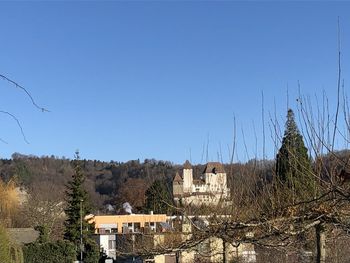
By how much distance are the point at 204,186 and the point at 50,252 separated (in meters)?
24.3

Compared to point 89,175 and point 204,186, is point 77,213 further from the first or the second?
point 89,175

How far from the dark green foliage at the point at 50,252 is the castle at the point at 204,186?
68.8ft

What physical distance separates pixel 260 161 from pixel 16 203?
50398 millimetres

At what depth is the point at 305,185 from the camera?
9.00 meters

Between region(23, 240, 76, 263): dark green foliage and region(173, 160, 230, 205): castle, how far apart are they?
21.0 meters

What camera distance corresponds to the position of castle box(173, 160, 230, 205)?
13289mm

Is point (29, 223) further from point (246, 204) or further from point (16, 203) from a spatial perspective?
point (246, 204)

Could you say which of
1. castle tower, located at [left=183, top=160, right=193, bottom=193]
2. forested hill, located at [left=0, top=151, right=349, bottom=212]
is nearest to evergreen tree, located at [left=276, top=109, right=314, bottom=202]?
castle tower, located at [left=183, top=160, right=193, bottom=193]

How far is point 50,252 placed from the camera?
3712 centimetres

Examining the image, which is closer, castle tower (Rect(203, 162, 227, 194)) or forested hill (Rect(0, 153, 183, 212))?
castle tower (Rect(203, 162, 227, 194))

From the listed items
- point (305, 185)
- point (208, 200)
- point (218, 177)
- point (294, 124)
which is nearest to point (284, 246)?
point (305, 185)

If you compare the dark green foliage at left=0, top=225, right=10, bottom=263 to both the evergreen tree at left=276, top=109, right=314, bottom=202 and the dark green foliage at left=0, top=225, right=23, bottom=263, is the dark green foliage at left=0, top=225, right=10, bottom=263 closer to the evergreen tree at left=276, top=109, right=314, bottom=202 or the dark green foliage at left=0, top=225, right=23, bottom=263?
the dark green foliage at left=0, top=225, right=23, bottom=263

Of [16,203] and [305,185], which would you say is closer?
[305,185]

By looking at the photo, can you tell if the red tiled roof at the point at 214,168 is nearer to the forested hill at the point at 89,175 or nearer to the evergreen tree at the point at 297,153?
the evergreen tree at the point at 297,153
